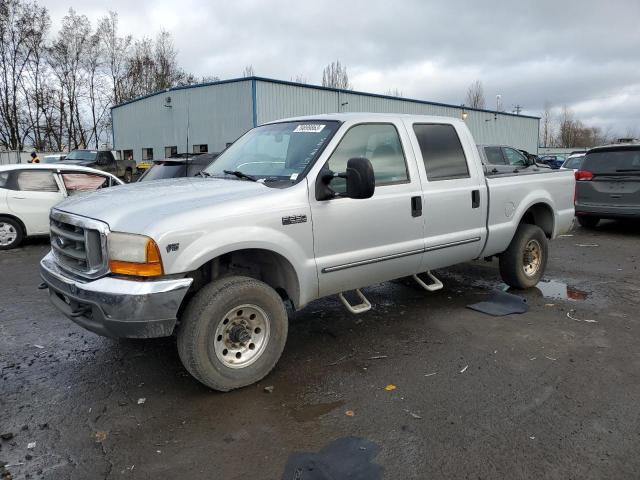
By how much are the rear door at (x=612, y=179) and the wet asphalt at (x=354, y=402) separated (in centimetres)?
555

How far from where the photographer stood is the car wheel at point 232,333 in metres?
3.28

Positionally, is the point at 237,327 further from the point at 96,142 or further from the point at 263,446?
the point at 96,142

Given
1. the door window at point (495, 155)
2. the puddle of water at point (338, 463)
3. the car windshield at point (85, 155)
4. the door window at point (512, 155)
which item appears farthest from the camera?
the car windshield at point (85, 155)

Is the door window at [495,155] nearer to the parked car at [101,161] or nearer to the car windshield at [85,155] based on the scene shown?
the parked car at [101,161]

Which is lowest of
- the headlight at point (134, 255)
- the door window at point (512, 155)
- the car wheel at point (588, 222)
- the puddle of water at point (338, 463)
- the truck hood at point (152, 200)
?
the puddle of water at point (338, 463)

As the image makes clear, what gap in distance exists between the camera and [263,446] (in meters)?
2.89

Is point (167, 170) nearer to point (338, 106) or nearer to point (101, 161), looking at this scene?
point (101, 161)

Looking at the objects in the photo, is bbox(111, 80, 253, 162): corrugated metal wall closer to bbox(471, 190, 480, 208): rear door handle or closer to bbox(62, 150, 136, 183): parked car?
bbox(62, 150, 136, 183): parked car

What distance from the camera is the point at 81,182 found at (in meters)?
10.0

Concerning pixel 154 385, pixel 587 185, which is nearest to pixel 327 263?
pixel 154 385

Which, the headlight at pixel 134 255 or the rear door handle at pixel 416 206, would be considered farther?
the rear door handle at pixel 416 206

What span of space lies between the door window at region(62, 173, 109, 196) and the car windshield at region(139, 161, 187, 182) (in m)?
1.12

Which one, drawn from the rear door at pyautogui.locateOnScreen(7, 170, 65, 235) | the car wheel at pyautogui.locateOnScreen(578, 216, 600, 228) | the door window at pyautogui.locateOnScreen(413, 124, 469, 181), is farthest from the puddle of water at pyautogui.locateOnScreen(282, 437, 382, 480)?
the car wheel at pyautogui.locateOnScreen(578, 216, 600, 228)

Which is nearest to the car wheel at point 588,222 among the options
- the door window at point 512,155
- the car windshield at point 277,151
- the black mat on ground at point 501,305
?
the door window at point 512,155
